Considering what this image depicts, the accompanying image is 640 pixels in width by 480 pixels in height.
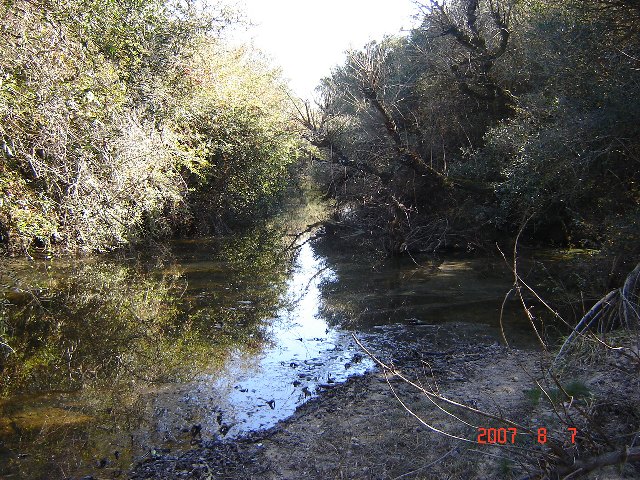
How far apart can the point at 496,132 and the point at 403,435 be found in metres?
11.0

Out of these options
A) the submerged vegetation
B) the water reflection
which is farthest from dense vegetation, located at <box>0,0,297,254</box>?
the water reflection

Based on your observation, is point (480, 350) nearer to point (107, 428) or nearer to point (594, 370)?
point (594, 370)

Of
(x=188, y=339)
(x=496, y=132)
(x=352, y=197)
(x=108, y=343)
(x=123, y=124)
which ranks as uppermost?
(x=123, y=124)

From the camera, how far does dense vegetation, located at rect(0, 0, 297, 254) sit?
364 inches

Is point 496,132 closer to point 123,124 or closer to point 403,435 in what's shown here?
point 123,124

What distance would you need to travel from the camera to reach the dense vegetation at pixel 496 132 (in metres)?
9.23

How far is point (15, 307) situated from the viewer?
9773 mm

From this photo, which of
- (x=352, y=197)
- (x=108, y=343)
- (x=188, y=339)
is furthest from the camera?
(x=352, y=197)

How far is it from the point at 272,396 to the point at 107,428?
5.95ft

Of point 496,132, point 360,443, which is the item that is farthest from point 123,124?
point 360,443

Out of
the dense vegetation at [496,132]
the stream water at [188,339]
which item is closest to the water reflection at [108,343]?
the stream water at [188,339]

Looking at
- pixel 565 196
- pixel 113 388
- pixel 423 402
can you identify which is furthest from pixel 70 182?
pixel 565 196

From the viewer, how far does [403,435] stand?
485cm

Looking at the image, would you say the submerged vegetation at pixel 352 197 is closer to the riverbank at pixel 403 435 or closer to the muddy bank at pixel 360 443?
the riverbank at pixel 403 435
